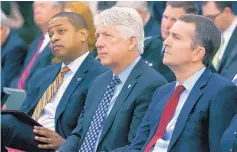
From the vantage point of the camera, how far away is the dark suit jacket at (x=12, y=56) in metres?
7.66

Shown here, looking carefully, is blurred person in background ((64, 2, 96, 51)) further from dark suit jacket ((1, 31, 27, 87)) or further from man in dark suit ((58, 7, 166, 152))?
dark suit jacket ((1, 31, 27, 87))

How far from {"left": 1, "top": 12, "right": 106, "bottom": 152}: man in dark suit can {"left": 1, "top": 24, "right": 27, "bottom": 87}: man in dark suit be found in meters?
2.03

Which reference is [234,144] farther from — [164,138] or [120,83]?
[120,83]

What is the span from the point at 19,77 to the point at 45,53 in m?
0.55

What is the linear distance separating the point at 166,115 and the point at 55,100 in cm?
135

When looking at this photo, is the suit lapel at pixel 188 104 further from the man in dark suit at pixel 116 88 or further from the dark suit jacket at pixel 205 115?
the man in dark suit at pixel 116 88

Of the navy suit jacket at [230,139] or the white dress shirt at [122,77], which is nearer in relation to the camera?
the navy suit jacket at [230,139]

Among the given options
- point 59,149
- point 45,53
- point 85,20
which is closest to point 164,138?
point 59,149

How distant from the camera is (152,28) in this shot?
6.76 metres

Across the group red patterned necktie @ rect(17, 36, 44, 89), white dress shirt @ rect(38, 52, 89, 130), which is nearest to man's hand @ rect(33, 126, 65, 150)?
white dress shirt @ rect(38, 52, 89, 130)

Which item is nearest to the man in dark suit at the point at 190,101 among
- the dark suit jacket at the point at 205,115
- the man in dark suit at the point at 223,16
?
the dark suit jacket at the point at 205,115

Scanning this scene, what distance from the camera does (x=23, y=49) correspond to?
7.89m

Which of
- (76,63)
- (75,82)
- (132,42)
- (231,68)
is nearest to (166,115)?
(132,42)

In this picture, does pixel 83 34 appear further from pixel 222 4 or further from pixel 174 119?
pixel 174 119
